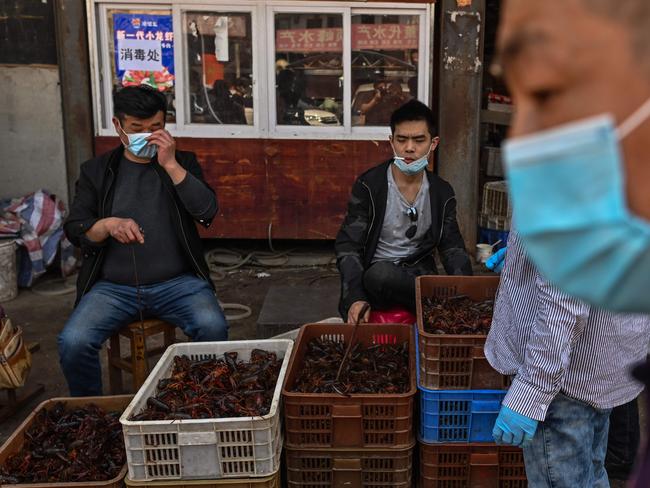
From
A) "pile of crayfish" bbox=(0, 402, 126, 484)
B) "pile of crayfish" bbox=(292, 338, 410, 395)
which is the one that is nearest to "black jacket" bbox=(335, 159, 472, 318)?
"pile of crayfish" bbox=(292, 338, 410, 395)

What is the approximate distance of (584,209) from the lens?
820mm

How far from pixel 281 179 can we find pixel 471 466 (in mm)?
4436

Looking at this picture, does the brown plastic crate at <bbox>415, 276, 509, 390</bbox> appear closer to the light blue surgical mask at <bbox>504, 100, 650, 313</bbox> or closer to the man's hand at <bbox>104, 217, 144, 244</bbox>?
the man's hand at <bbox>104, 217, 144, 244</bbox>

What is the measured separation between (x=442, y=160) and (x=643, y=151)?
6.27 meters

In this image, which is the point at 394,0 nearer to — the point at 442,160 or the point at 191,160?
the point at 442,160

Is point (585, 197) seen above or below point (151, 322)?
above

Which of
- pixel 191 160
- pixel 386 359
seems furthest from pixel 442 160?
pixel 386 359

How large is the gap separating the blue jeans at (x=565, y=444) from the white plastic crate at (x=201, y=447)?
3.58 ft

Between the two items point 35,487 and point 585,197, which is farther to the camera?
point 35,487

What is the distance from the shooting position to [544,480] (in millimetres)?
2332

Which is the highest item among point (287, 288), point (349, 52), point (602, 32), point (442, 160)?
point (349, 52)

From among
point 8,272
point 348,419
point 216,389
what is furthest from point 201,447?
point 8,272

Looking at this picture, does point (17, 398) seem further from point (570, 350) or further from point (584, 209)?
point (584, 209)

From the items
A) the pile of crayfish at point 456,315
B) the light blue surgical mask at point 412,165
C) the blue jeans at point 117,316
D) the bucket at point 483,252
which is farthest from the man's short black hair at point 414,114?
the bucket at point 483,252
